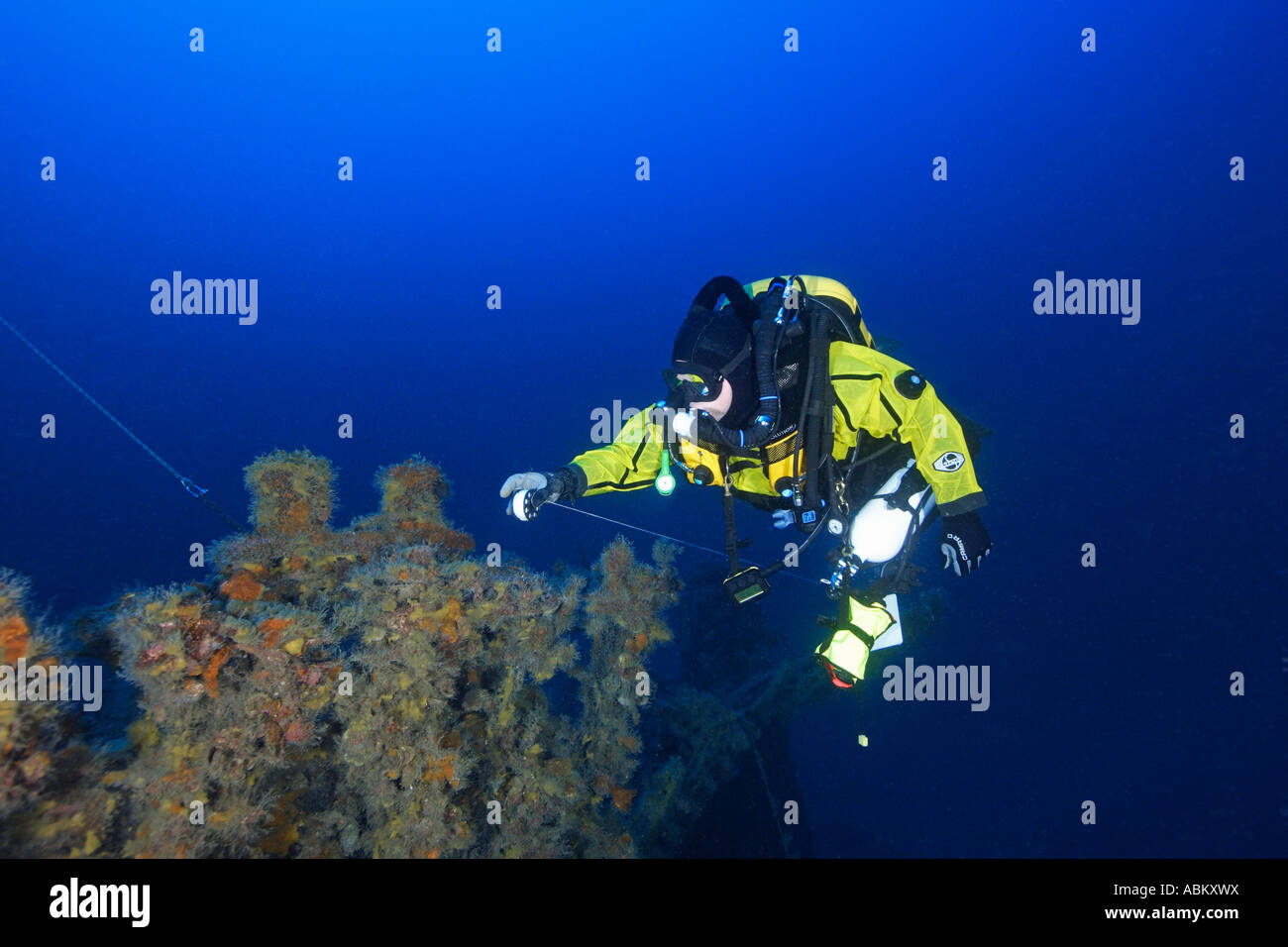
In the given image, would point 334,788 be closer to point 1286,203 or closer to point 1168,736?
point 1168,736

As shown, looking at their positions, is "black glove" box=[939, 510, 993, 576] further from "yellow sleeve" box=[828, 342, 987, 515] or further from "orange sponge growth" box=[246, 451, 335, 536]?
"orange sponge growth" box=[246, 451, 335, 536]

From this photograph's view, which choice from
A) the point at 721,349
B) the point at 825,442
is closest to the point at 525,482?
the point at 721,349

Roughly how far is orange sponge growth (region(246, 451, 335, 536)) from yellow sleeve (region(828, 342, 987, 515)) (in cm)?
391

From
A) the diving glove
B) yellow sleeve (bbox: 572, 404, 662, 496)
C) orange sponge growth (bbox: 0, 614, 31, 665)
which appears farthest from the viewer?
yellow sleeve (bbox: 572, 404, 662, 496)

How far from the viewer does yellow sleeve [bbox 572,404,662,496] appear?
15.3 feet

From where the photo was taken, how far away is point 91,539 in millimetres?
59844

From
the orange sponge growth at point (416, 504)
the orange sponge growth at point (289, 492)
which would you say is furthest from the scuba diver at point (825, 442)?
the orange sponge growth at point (289, 492)

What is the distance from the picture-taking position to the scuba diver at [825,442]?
3904 mm

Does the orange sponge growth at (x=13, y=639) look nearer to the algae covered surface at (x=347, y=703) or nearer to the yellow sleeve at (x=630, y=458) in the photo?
the algae covered surface at (x=347, y=703)

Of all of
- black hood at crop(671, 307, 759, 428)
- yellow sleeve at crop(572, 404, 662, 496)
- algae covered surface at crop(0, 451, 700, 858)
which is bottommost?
algae covered surface at crop(0, 451, 700, 858)

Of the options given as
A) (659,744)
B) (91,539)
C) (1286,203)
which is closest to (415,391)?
(91,539)

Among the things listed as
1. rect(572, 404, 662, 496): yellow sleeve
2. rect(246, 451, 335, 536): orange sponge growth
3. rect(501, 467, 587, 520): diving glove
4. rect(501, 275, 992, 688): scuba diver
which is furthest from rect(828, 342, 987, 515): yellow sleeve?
rect(246, 451, 335, 536): orange sponge growth

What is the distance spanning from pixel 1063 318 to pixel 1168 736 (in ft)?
212

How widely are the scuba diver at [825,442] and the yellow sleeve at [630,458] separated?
63 mm
